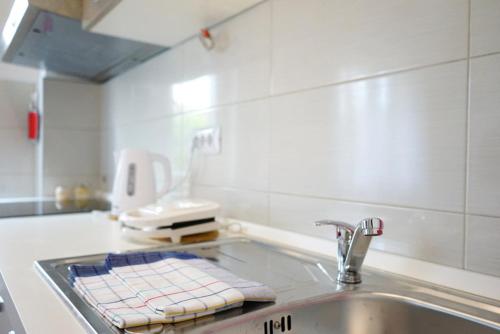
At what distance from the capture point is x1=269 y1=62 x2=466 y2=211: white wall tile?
0.66 metres

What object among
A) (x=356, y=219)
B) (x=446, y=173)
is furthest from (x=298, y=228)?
(x=446, y=173)

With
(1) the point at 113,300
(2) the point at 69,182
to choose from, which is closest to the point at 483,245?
(1) the point at 113,300

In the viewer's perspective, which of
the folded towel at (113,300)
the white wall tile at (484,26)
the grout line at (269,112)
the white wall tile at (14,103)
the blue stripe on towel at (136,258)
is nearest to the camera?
the folded towel at (113,300)

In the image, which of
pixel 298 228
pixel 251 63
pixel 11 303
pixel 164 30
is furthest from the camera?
pixel 164 30

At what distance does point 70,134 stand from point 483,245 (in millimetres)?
2225

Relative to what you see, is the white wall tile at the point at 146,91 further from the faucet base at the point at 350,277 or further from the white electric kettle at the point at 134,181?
the faucet base at the point at 350,277

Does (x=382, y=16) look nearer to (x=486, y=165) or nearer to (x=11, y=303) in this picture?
(x=486, y=165)

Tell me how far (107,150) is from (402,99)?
1.90 metres

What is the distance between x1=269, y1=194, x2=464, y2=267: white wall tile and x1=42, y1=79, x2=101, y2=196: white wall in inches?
69.8

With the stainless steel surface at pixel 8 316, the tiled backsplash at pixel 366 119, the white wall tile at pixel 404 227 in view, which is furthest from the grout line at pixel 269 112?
the stainless steel surface at pixel 8 316

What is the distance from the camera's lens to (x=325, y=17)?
89cm

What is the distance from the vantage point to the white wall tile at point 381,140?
2.18ft

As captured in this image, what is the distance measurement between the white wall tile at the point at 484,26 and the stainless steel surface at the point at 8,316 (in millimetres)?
780

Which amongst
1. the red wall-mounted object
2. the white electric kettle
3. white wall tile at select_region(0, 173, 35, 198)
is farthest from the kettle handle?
white wall tile at select_region(0, 173, 35, 198)
